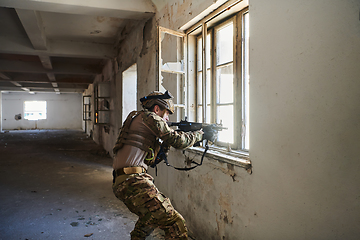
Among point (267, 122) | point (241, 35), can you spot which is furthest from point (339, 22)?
point (241, 35)

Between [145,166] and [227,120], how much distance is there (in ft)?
2.86

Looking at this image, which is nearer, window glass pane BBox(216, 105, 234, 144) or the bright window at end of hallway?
window glass pane BBox(216, 105, 234, 144)

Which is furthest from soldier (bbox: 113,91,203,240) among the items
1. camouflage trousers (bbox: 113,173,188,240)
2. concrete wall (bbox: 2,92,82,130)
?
concrete wall (bbox: 2,92,82,130)

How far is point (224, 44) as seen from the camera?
2.25 meters

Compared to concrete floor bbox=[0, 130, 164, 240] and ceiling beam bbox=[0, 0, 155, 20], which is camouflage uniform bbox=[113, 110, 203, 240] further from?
ceiling beam bbox=[0, 0, 155, 20]

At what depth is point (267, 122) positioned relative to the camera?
1.47 m

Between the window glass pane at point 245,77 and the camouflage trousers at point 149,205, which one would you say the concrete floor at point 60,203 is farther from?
the window glass pane at point 245,77

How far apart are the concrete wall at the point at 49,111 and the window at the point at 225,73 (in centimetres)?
1723

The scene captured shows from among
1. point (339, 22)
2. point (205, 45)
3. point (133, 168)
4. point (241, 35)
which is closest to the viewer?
point (339, 22)

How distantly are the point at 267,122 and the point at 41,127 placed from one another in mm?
19295

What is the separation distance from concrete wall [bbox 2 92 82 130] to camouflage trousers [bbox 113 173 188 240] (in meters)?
17.8

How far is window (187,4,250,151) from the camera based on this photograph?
6.52ft

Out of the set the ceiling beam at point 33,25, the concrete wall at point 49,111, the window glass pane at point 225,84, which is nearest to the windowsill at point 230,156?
the window glass pane at point 225,84

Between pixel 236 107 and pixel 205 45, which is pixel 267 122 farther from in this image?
pixel 205 45
